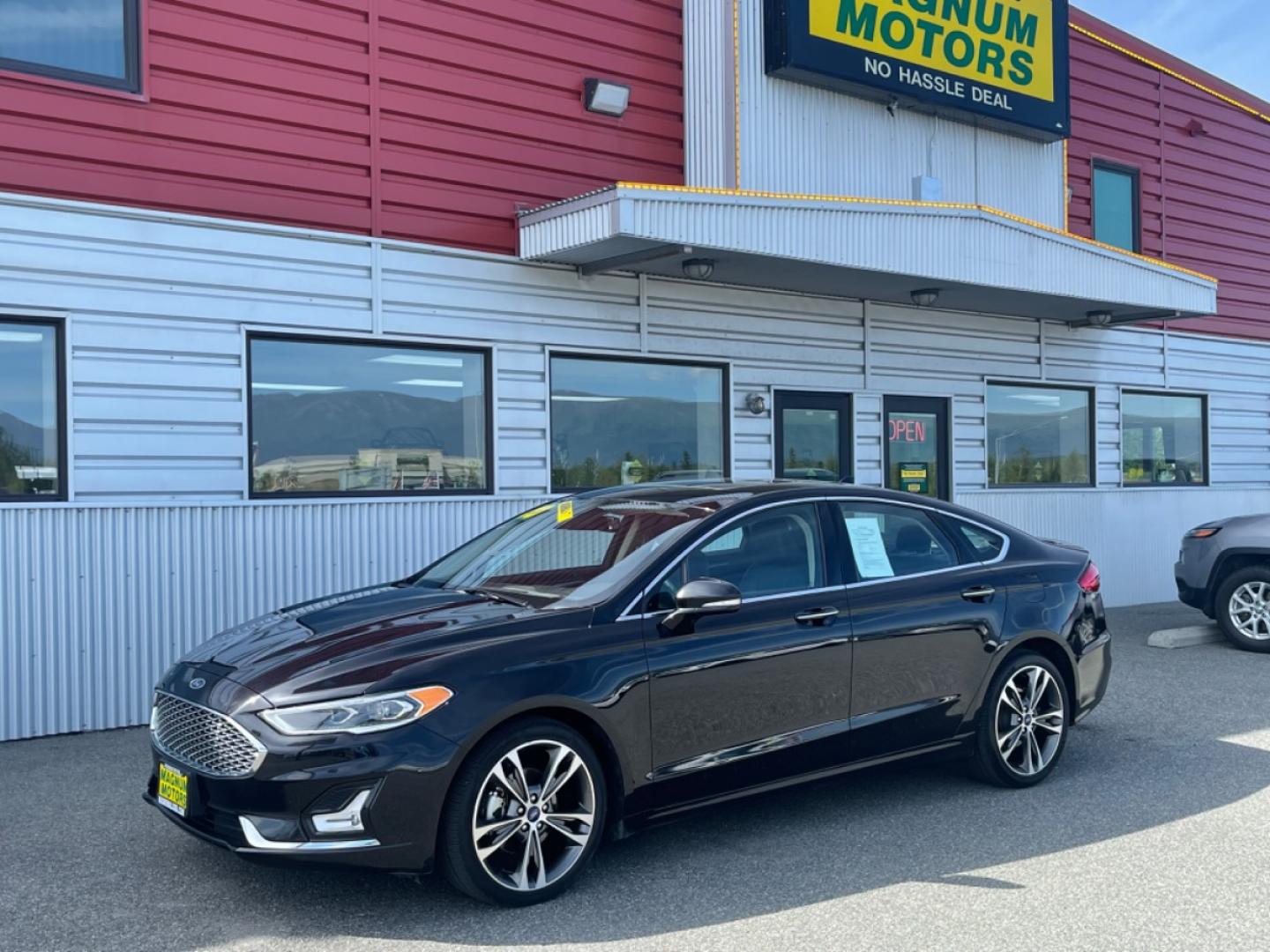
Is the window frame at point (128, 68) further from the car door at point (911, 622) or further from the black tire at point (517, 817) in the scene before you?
the black tire at point (517, 817)

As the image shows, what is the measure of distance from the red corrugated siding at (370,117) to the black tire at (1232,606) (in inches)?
241

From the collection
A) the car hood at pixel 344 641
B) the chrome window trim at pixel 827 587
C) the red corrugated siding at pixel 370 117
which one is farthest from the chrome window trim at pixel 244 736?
the red corrugated siding at pixel 370 117

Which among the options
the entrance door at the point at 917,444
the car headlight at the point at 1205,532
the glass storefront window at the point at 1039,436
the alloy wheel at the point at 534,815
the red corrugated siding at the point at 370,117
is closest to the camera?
the alloy wheel at the point at 534,815

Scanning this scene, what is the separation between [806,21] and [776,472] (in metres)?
4.07

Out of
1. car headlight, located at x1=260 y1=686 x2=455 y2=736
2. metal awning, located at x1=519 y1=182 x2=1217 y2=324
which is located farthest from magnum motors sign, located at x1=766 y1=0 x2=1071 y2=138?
car headlight, located at x1=260 y1=686 x2=455 y2=736

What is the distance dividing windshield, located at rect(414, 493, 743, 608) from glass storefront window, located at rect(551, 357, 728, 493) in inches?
162

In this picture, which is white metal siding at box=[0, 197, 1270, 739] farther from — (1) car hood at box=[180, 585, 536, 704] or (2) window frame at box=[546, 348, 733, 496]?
(1) car hood at box=[180, 585, 536, 704]

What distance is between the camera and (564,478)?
10.4 m

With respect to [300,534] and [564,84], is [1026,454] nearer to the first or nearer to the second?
[564,84]

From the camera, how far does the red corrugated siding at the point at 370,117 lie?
827cm

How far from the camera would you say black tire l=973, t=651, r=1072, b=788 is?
610 centimetres

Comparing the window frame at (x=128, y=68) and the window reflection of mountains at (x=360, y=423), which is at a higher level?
the window frame at (x=128, y=68)

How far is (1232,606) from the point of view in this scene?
435 inches

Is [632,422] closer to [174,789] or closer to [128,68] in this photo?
[128,68]
